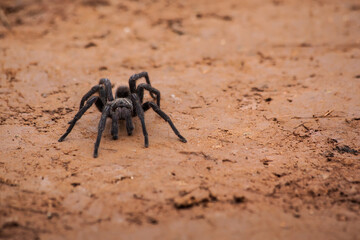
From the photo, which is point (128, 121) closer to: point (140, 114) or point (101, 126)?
point (140, 114)

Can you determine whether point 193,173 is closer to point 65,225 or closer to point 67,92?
point 65,225

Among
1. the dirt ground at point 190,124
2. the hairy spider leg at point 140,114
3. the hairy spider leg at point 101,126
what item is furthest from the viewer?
the hairy spider leg at point 140,114

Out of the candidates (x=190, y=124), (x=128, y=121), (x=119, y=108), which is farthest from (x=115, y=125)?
(x=190, y=124)

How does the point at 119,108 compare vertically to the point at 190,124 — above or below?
above

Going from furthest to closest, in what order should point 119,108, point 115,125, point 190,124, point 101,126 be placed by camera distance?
point 190,124 < point 119,108 < point 115,125 < point 101,126

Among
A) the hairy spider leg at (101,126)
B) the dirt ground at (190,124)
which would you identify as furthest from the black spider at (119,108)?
the dirt ground at (190,124)

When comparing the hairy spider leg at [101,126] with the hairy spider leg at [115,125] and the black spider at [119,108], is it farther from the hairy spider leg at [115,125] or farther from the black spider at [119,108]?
the hairy spider leg at [115,125]

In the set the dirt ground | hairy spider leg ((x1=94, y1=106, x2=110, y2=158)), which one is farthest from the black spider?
the dirt ground

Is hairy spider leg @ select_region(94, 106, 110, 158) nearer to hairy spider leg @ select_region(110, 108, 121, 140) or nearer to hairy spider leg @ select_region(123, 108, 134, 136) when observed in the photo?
hairy spider leg @ select_region(110, 108, 121, 140)
